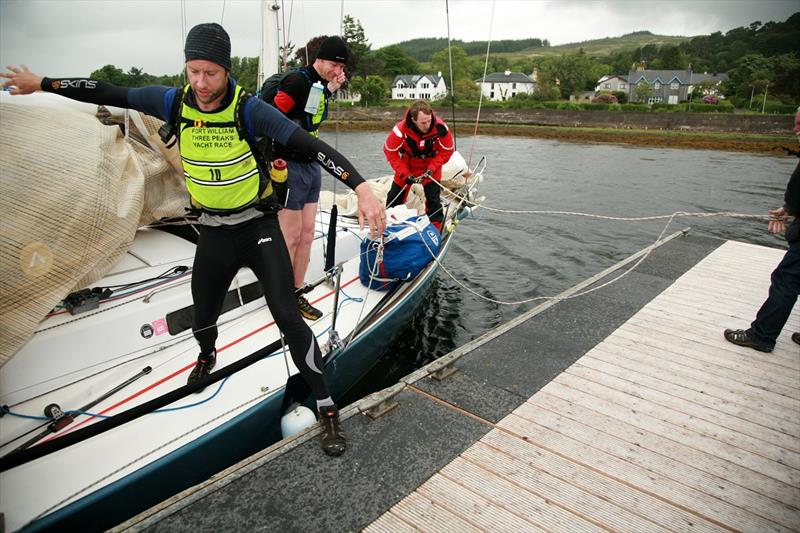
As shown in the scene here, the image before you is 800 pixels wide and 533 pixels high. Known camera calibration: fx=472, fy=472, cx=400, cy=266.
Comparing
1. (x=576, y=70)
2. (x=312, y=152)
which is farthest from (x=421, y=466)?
(x=576, y=70)

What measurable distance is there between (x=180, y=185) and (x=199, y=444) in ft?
7.83

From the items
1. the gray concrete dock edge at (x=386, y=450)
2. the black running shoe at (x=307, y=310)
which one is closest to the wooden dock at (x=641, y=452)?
the gray concrete dock edge at (x=386, y=450)

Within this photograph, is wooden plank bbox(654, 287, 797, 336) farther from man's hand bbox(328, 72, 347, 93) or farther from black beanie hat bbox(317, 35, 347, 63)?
black beanie hat bbox(317, 35, 347, 63)

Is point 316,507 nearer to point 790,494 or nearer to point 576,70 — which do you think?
point 790,494

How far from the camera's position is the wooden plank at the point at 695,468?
244 centimetres

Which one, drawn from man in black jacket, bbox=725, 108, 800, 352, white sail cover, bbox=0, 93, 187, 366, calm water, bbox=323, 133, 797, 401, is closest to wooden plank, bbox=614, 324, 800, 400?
man in black jacket, bbox=725, 108, 800, 352

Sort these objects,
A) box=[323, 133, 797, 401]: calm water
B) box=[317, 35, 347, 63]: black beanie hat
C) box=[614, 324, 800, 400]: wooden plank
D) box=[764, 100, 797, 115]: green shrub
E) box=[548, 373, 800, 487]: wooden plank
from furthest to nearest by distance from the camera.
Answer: box=[764, 100, 797, 115]: green shrub
box=[323, 133, 797, 401]: calm water
box=[317, 35, 347, 63]: black beanie hat
box=[614, 324, 800, 400]: wooden plank
box=[548, 373, 800, 487]: wooden plank

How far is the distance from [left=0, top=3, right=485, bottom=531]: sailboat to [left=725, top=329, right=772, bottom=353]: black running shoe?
10.3 ft

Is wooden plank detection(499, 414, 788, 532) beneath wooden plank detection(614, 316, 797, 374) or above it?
beneath

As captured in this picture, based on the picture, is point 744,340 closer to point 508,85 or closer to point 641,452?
point 641,452

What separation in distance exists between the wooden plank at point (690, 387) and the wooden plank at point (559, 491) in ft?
4.05

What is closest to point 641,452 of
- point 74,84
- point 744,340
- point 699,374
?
point 699,374

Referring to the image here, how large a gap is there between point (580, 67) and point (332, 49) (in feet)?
314

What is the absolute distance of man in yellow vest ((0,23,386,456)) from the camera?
238cm
